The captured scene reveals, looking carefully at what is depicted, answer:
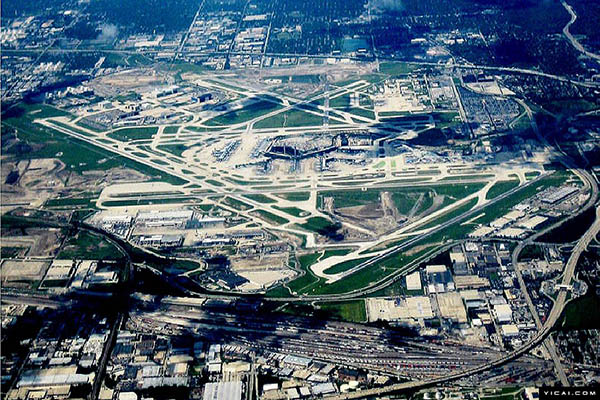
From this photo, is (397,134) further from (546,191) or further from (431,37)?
(431,37)

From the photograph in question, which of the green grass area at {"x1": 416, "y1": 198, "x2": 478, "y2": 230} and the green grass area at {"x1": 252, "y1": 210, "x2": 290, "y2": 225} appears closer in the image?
the green grass area at {"x1": 416, "y1": 198, "x2": 478, "y2": 230}

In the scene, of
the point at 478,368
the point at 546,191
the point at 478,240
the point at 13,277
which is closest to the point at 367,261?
the point at 478,240

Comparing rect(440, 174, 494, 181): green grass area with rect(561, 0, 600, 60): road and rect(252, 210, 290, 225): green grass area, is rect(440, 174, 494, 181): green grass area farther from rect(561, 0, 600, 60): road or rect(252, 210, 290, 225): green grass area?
rect(561, 0, 600, 60): road

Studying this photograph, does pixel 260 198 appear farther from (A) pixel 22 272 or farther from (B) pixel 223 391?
(B) pixel 223 391

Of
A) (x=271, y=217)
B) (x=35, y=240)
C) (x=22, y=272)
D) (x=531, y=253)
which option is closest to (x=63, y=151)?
(x=35, y=240)

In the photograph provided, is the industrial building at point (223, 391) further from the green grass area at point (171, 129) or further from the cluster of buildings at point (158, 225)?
the green grass area at point (171, 129)

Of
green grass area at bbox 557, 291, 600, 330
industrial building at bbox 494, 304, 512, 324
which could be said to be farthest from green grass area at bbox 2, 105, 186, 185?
green grass area at bbox 557, 291, 600, 330

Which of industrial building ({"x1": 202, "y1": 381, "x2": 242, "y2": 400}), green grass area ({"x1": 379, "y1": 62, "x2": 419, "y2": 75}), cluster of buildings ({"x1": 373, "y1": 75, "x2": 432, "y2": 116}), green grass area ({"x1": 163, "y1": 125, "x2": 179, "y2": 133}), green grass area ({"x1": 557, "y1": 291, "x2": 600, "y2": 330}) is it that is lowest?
green grass area ({"x1": 379, "y1": 62, "x2": 419, "y2": 75})
